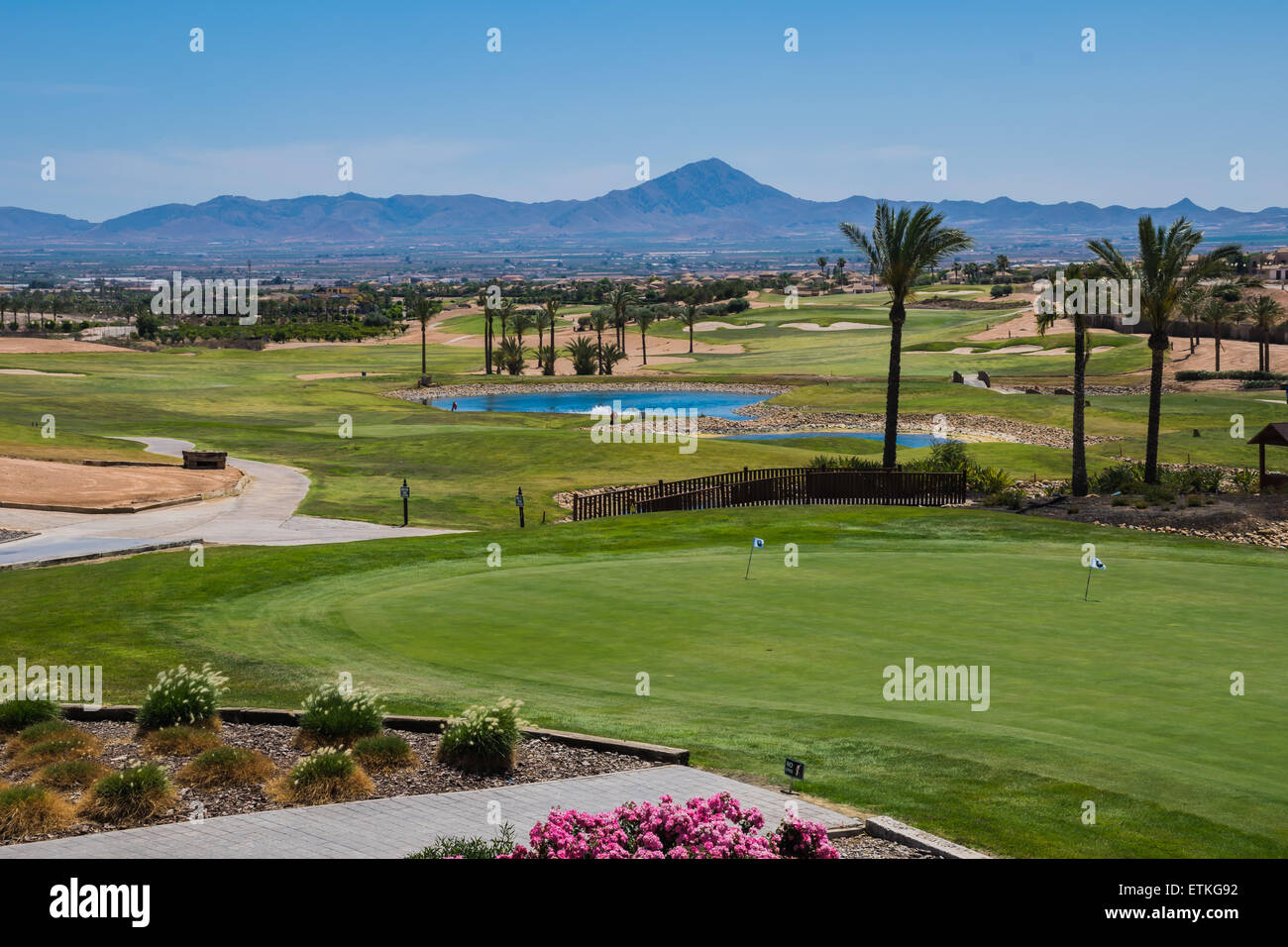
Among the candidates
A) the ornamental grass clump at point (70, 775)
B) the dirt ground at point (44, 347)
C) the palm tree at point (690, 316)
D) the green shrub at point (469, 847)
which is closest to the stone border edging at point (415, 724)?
the ornamental grass clump at point (70, 775)

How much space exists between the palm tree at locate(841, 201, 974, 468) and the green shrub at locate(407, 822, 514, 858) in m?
36.4

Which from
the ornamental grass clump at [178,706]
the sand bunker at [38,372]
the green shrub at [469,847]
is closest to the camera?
the green shrub at [469,847]

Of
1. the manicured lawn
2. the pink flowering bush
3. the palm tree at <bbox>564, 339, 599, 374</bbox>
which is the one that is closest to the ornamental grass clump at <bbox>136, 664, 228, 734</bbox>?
the manicured lawn

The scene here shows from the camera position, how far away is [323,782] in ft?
43.7

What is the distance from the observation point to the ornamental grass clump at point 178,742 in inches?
593

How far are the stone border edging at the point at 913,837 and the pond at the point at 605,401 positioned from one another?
7855 centimetres

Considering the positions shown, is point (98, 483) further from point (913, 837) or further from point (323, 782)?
point (913, 837)

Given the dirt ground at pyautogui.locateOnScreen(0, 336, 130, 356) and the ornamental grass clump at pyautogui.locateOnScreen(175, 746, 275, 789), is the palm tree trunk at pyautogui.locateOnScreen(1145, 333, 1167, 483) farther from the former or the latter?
the dirt ground at pyautogui.locateOnScreen(0, 336, 130, 356)

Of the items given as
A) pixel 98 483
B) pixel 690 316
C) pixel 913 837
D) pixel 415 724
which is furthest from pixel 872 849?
pixel 690 316

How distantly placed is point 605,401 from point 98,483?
58662 mm

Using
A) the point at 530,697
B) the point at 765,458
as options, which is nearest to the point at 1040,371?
the point at 765,458

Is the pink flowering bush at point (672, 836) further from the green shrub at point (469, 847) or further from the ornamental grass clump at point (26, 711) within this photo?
the ornamental grass clump at point (26, 711)

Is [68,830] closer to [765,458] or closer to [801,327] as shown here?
[765,458]

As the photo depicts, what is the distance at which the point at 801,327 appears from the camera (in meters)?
164
